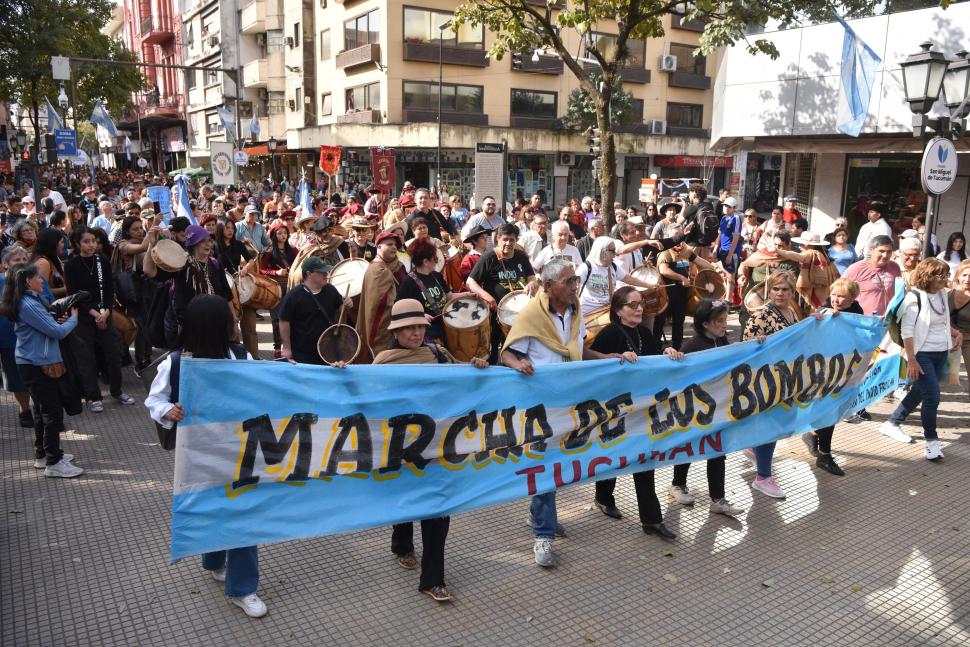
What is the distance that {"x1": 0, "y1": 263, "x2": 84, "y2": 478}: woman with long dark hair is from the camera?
5930 mm

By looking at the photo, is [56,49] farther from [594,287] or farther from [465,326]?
[465,326]

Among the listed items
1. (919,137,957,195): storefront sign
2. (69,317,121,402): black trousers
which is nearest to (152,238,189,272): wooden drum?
(69,317,121,402): black trousers

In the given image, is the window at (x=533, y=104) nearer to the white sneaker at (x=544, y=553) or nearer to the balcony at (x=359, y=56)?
the balcony at (x=359, y=56)

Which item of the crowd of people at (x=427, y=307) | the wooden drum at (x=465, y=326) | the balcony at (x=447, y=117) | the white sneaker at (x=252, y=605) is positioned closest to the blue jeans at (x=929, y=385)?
the crowd of people at (x=427, y=307)

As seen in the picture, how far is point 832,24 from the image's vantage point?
15.4m

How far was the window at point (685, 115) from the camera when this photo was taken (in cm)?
4547

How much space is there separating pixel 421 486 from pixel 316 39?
4236 cm

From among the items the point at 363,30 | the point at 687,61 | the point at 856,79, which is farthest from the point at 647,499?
the point at 687,61

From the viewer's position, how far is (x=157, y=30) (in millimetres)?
63500

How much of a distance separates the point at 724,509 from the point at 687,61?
145ft

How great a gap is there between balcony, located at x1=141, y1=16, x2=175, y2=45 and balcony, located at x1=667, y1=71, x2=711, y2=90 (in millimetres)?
42627

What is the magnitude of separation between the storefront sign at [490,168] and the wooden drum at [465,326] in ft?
40.5

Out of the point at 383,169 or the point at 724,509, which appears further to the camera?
the point at 383,169

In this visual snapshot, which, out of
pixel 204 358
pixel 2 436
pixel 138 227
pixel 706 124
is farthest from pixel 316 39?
pixel 204 358
